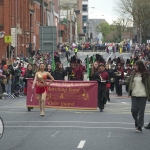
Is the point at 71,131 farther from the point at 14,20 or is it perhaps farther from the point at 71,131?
the point at 14,20

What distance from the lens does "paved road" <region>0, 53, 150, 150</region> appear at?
45.1ft

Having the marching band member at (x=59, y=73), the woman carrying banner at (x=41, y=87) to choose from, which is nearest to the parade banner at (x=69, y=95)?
the woman carrying banner at (x=41, y=87)

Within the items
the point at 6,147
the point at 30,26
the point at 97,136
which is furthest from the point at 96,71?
the point at 30,26

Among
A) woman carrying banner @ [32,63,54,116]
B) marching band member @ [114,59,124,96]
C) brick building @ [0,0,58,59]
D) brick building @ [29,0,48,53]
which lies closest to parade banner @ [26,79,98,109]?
woman carrying banner @ [32,63,54,116]

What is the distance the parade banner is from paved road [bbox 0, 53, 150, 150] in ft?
1.08

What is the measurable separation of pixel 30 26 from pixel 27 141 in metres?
69.9

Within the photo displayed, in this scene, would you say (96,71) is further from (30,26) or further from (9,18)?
(30,26)

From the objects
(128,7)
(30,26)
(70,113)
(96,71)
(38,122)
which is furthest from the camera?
(128,7)

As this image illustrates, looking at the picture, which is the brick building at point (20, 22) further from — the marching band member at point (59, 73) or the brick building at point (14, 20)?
the marching band member at point (59, 73)

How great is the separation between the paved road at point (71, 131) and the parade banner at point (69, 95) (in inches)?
12.9

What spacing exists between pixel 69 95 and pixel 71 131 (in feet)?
21.9

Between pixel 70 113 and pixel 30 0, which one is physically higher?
pixel 30 0

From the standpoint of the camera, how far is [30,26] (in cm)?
8362

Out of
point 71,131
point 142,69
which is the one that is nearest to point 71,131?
point 71,131
